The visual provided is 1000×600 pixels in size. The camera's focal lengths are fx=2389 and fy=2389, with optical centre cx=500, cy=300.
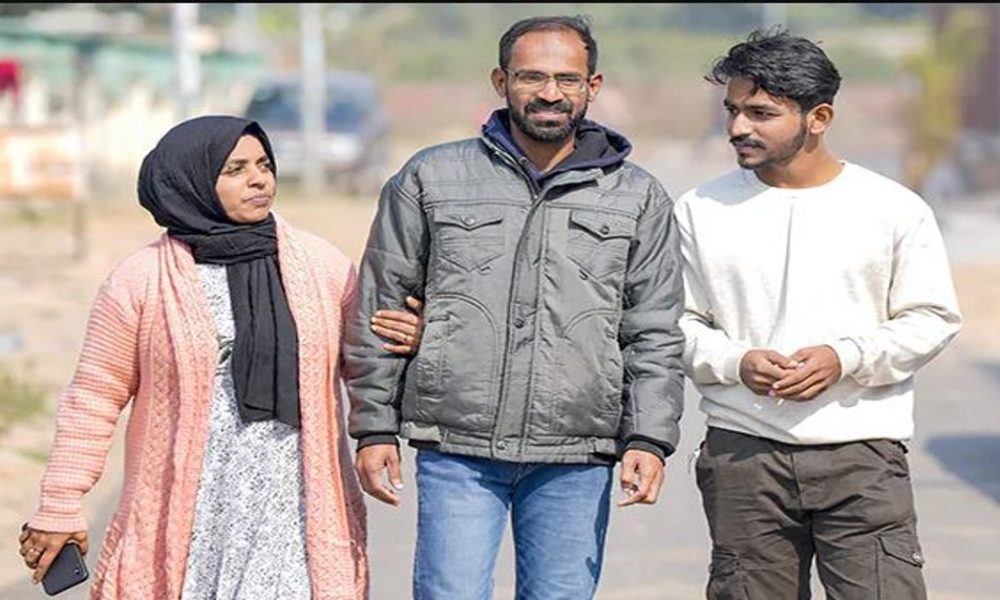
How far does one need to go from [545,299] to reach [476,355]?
0.62 feet

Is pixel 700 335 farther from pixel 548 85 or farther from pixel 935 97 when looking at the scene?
pixel 935 97

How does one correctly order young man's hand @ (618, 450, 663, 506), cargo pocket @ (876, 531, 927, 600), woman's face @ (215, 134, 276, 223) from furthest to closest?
1. cargo pocket @ (876, 531, 927, 600)
2. woman's face @ (215, 134, 276, 223)
3. young man's hand @ (618, 450, 663, 506)

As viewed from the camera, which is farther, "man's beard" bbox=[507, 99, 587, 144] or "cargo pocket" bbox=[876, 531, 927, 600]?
"cargo pocket" bbox=[876, 531, 927, 600]

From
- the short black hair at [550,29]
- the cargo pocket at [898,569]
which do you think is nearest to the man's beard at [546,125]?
the short black hair at [550,29]

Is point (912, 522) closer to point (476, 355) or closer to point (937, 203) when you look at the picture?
point (476, 355)

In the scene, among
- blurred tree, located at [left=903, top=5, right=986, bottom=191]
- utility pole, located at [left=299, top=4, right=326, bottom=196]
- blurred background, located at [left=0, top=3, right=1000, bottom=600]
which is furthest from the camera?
utility pole, located at [left=299, top=4, right=326, bottom=196]

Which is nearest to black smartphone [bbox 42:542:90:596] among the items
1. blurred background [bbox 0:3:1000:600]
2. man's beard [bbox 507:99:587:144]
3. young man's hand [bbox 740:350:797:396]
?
man's beard [bbox 507:99:587:144]

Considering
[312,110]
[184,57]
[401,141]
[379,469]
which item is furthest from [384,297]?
[401,141]

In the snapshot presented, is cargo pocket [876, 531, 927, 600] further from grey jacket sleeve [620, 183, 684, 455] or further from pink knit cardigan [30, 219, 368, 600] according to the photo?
pink knit cardigan [30, 219, 368, 600]

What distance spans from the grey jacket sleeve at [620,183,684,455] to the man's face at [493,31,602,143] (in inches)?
10.3

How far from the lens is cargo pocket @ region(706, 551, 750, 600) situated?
5312mm

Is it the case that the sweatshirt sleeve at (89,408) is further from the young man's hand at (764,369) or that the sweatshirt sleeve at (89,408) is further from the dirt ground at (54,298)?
→ the dirt ground at (54,298)

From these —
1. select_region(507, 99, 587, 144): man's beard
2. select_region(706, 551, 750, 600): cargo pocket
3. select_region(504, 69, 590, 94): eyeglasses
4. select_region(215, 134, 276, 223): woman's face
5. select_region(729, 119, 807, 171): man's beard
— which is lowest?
select_region(706, 551, 750, 600): cargo pocket

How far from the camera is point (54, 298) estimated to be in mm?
18984
